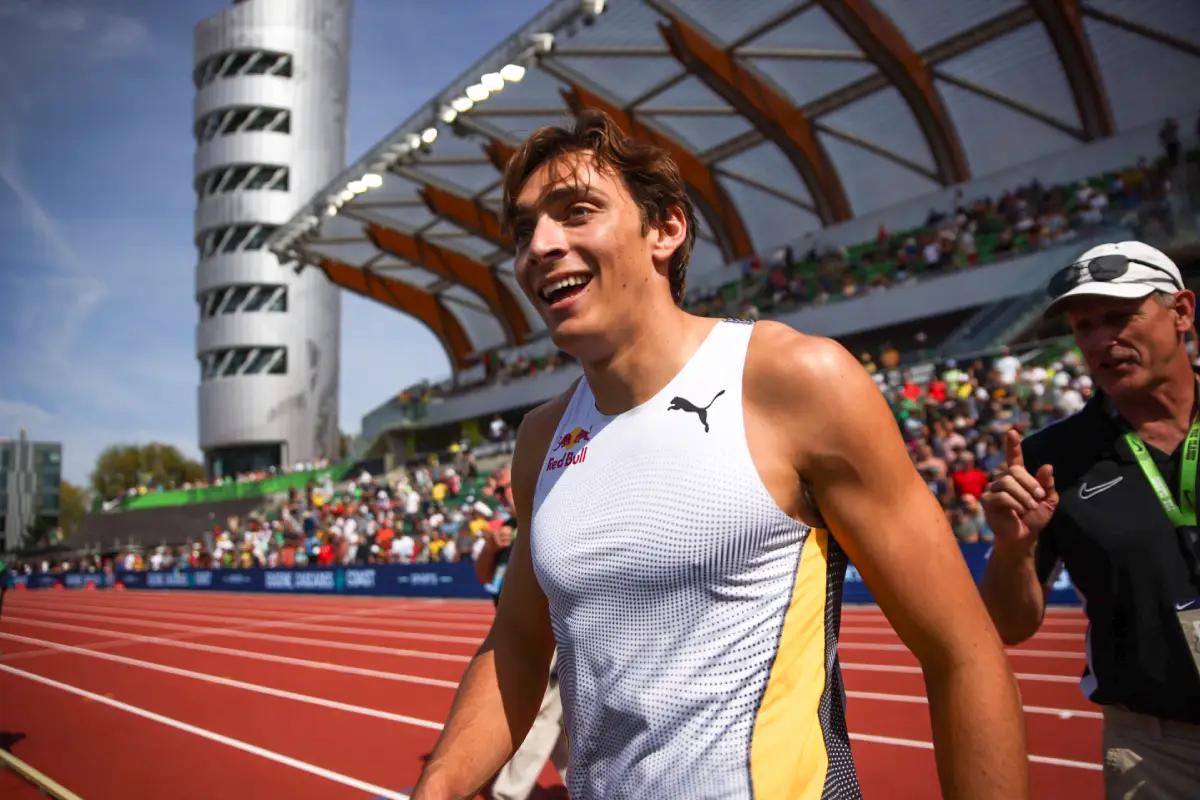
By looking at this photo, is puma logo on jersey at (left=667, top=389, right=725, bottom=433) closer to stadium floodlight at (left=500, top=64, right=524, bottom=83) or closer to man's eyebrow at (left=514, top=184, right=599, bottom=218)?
man's eyebrow at (left=514, top=184, right=599, bottom=218)

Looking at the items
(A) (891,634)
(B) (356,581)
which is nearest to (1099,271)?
(A) (891,634)

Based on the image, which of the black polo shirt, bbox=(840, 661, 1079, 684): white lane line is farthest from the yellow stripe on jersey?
bbox=(840, 661, 1079, 684): white lane line

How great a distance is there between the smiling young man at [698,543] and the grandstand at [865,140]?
56.2 ft

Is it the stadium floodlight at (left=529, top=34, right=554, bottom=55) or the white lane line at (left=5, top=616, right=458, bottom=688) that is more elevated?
the stadium floodlight at (left=529, top=34, right=554, bottom=55)

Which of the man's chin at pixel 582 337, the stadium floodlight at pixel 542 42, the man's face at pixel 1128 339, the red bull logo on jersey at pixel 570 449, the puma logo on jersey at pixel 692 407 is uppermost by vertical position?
the stadium floodlight at pixel 542 42

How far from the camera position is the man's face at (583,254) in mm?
1651

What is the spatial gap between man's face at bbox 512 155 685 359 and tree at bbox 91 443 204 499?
270 ft

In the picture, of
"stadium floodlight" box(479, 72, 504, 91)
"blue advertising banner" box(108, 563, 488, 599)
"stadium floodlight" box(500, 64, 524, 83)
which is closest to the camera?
"blue advertising banner" box(108, 563, 488, 599)

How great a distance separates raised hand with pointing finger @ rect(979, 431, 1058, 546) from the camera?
2.10 meters

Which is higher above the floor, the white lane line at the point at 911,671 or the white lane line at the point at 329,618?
the white lane line at the point at 911,671

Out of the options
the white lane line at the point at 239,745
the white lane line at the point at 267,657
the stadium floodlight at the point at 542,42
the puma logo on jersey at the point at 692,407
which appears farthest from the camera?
the stadium floodlight at the point at 542,42

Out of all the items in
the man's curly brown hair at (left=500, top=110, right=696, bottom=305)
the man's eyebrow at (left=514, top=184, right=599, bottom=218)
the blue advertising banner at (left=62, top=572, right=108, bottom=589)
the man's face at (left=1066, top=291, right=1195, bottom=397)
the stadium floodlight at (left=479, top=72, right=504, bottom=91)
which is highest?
the stadium floodlight at (left=479, top=72, right=504, bottom=91)

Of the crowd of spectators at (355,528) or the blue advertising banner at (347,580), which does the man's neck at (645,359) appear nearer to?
the crowd of spectators at (355,528)

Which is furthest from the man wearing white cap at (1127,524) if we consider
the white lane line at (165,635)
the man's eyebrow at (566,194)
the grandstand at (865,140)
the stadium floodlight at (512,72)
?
the stadium floodlight at (512,72)
